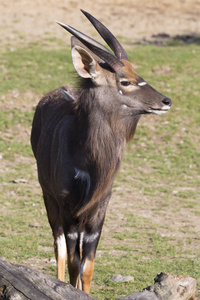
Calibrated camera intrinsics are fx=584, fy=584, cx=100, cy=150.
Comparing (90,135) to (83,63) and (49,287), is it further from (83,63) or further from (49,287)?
(49,287)

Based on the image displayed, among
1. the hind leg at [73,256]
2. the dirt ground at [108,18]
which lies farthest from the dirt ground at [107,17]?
the hind leg at [73,256]

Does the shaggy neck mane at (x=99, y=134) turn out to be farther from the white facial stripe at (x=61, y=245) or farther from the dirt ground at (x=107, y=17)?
the dirt ground at (x=107, y=17)

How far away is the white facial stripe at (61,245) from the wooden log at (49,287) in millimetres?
1762

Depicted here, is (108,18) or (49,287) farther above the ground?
(49,287)

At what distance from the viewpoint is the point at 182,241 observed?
21.2 ft

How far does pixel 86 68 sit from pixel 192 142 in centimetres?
556

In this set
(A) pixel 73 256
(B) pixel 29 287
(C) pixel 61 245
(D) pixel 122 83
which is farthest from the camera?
(C) pixel 61 245

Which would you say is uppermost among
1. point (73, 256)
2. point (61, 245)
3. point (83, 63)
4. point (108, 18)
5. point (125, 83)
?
point (83, 63)

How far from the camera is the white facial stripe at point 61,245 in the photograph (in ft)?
17.4

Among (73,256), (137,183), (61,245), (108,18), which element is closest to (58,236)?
(61,245)

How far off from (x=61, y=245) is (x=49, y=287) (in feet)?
6.47

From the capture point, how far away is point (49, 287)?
3354 mm

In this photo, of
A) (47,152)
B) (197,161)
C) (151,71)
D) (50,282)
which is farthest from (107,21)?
(50,282)

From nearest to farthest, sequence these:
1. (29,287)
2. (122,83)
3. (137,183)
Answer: (29,287), (122,83), (137,183)
